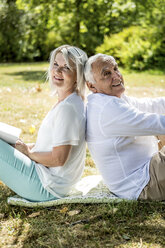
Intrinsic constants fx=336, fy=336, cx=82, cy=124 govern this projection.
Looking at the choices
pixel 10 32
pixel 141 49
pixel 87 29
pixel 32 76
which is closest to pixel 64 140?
pixel 32 76

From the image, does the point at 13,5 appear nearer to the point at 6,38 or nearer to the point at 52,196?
the point at 6,38

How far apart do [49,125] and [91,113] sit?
1.17 feet

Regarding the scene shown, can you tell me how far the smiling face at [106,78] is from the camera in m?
2.58

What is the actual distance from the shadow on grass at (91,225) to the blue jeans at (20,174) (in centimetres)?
13

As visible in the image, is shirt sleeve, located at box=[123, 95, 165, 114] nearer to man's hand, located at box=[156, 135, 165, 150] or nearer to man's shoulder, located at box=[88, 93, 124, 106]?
man's hand, located at box=[156, 135, 165, 150]

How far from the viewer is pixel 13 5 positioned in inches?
713

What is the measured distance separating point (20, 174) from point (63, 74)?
0.89m

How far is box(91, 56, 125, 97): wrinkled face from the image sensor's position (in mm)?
2582

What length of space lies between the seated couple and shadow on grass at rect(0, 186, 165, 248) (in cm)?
→ 14

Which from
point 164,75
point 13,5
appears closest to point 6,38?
point 13,5

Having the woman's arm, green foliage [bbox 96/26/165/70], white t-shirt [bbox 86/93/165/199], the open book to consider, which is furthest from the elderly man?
green foliage [bbox 96/26/165/70]

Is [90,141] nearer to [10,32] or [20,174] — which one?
[20,174]

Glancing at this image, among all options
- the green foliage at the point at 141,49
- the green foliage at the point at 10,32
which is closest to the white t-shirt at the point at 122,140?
the green foliage at the point at 141,49

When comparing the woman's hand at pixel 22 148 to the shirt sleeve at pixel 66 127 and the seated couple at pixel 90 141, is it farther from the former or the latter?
the shirt sleeve at pixel 66 127
